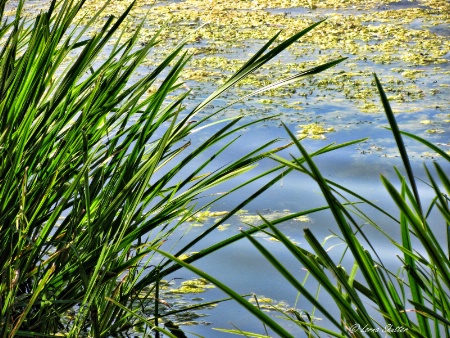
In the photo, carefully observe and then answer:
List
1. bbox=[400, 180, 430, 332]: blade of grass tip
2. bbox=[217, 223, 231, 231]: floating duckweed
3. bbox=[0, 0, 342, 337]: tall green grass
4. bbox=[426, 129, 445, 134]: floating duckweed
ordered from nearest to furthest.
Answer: bbox=[400, 180, 430, 332]: blade of grass tip → bbox=[0, 0, 342, 337]: tall green grass → bbox=[217, 223, 231, 231]: floating duckweed → bbox=[426, 129, 445, 134]: floating duckweed

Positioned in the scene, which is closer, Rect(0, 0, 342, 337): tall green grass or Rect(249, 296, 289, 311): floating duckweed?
Rect(0, 0, 342, 337): tall green grass

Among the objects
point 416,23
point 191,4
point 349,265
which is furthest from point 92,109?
point 191,4

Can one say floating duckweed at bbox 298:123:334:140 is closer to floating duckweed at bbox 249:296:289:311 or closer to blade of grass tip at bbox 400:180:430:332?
floating duckweed at bbox 249:296:289:311

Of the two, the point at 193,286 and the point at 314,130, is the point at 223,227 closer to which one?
the point at 193,286

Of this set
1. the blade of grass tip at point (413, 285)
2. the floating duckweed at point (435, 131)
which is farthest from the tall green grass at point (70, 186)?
the floating duckweed at point (435, 131)

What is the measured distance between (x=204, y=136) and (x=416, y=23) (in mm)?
2417

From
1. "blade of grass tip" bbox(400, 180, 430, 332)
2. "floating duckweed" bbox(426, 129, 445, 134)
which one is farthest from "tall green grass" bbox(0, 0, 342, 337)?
"floating duckweed" bbox(426, 129, 445, 134)

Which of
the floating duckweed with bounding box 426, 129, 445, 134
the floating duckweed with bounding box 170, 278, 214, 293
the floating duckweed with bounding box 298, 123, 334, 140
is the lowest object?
the floating duckweed with bounding box 170, 278, 214, 293

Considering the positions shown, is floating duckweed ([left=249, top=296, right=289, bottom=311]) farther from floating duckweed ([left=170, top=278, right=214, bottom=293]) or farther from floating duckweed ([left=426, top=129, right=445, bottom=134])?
floating duckweed ([left=426, top=129, right=445, bottom=134])

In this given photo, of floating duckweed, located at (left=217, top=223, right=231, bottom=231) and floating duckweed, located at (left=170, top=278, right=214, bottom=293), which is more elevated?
floating duckweed, located at (left=217, top=223, right=231, bottom=231)

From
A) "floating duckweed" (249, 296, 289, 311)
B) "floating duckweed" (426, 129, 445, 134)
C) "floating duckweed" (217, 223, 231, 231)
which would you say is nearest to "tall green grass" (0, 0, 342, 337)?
"floating duckweed" (249, 296, 289, 311)

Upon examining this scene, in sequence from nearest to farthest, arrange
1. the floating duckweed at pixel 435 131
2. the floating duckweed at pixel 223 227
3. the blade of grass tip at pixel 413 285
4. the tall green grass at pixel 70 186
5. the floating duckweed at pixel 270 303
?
1. the blade of grass tip at pixel 413 285
2. the tall green grass at pixel 70 186
3. the floating duckweed at pixel 270 303
4. the floating duckweed at pixel 223 227
5. the floating duckweed at pixel 435 131

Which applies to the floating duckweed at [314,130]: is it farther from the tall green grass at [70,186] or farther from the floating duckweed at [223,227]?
the tall green grass at [70,186]

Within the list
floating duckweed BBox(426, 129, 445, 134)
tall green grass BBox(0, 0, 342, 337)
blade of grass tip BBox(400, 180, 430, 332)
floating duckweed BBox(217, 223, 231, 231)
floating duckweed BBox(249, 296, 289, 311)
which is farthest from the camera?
floating duckweed BBox(426, 129, 445, 134)
